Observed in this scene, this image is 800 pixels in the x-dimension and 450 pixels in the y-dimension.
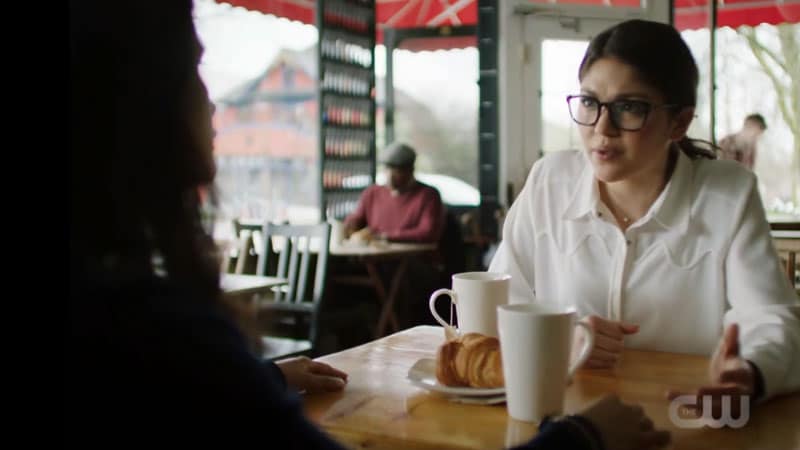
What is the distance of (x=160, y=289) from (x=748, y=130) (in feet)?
18.3

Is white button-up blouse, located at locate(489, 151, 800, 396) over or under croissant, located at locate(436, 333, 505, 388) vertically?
over

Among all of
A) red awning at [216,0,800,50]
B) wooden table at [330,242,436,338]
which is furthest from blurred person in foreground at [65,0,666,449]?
red awning at [216,0,800,50]

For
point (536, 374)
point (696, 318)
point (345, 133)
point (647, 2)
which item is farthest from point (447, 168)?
point (536, 374)

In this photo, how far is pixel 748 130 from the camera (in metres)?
5.49

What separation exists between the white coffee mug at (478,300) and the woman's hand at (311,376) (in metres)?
0.17

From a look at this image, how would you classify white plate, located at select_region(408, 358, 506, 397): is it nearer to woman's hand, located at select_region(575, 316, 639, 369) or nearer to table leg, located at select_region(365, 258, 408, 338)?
woman's hand, located at select_region(575, 316, 639, 369)

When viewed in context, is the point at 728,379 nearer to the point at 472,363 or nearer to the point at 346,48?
the point at 472,363

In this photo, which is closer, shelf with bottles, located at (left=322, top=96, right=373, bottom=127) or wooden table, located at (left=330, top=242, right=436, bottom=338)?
wooden table, located at (left=330, top=242, right=436, bottom=338)

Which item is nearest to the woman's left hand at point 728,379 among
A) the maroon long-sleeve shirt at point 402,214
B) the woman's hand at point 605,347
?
the woman's hand at point 605,347

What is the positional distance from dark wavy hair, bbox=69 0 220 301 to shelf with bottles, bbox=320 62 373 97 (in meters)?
4.90

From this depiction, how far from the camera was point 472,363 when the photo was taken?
1032mm

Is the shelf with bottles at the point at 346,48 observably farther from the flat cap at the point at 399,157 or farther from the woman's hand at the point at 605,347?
the woman's hand at the point at 605,347

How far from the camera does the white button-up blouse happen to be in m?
1.35

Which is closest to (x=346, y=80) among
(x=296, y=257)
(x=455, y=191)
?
(x=455, y=191)
